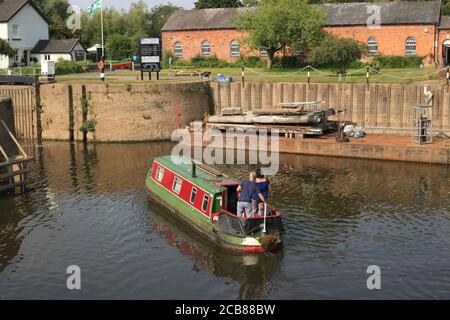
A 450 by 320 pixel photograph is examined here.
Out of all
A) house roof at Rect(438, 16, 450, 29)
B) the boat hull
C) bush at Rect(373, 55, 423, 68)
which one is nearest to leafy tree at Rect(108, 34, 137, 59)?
bush at Rect(373, 55, 423, 68)

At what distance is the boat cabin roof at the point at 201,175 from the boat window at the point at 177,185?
0.24 meters

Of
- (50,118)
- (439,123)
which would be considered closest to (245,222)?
(439,123)

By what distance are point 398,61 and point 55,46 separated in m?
36.6

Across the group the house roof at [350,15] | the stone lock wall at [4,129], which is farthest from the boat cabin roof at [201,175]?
the house roof at [350,15]

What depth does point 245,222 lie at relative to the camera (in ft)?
68.3

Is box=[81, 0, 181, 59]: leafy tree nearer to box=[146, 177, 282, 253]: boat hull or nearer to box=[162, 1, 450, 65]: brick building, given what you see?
box=[162, 1, 450, 65]: brick building

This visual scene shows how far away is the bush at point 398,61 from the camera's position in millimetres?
56125

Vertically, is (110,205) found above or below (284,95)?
below

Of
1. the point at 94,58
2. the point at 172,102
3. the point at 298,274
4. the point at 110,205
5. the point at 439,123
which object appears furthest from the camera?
the point at 94,58

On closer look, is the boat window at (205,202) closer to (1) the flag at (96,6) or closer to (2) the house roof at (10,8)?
(1) the flag at (96,6)

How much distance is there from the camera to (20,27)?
6781cm
